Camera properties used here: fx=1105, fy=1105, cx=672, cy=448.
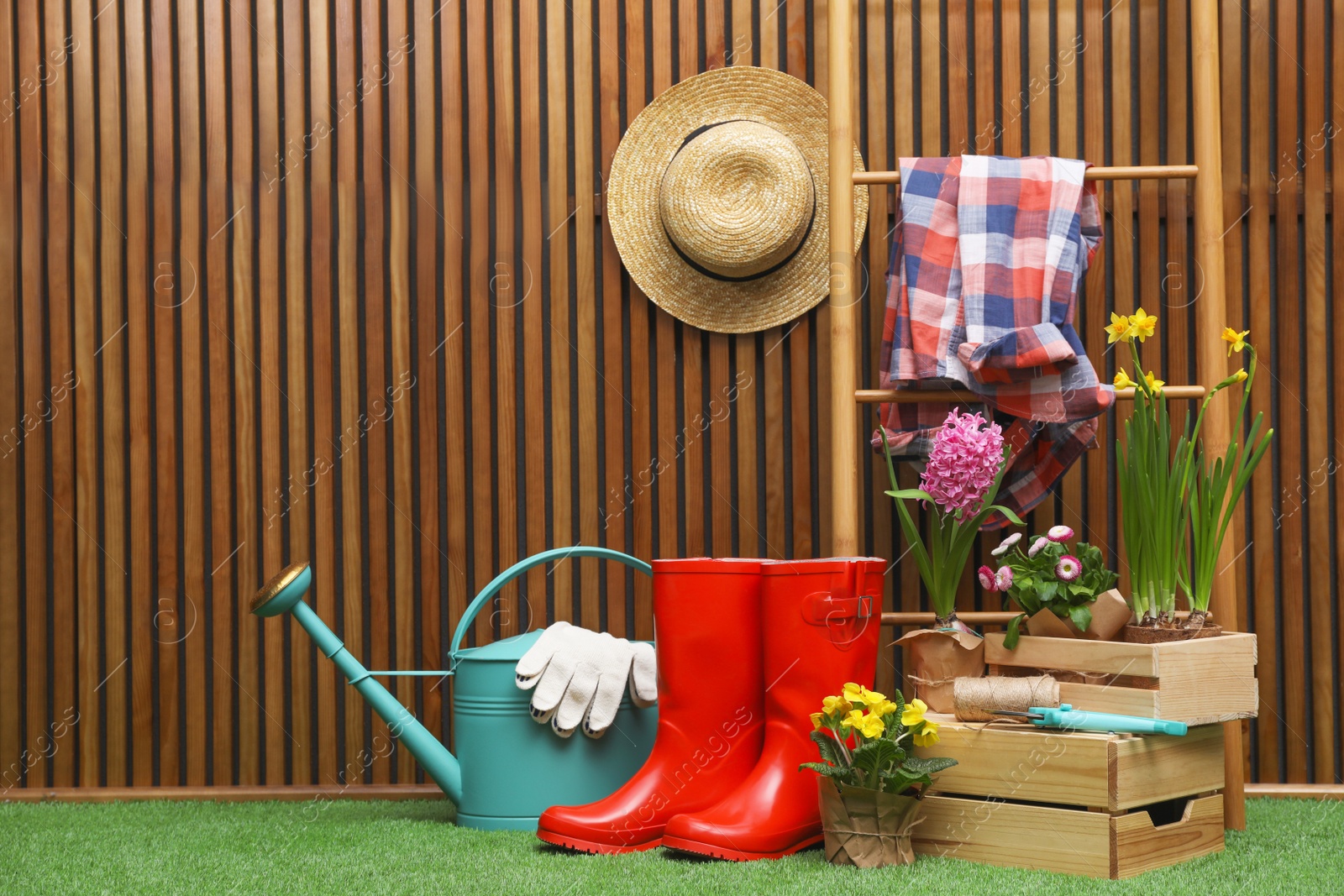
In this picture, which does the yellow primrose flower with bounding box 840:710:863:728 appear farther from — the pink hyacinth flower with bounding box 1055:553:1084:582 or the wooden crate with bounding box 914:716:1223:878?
Answer: the pink hyacinth flower with bounding box 1055:553:1084:582

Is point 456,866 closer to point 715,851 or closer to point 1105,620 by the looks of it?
point 715,851

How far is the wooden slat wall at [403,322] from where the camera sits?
2.32 m

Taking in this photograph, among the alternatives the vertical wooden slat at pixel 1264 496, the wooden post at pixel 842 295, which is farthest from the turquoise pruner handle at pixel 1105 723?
the vertical wooden slat at pixel 1264 496

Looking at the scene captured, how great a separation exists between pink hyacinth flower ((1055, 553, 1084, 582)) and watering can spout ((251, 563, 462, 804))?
1073mm

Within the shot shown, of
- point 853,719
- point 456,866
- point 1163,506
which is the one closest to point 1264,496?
point 1163,506

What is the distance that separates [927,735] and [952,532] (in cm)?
40

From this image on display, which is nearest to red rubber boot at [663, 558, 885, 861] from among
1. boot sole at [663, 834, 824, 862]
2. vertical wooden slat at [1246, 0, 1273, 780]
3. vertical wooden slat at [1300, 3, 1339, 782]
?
boot sole at [663, 834, 824, 862]

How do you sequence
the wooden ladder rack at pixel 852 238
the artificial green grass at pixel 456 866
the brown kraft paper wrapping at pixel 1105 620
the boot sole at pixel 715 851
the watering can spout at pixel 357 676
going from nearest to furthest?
1. the artificial green grass at pixel 456 866
2. the boot sole at pixel 715 851
3. the brown kraft paper wrapping at pixel 1105 620
4. the watering can spout at pixel 357 676
5. the wooden ladder rack at pixel 852 238

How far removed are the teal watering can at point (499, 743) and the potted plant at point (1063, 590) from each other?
2.21 feet

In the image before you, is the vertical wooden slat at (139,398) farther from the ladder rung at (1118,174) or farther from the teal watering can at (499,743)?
the ladder rung at (1118,174)

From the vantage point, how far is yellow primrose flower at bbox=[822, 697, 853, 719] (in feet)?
5.24

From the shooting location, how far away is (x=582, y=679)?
189 cm

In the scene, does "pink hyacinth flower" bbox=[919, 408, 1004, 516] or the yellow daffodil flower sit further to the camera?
"pink hyacinth flower" bbox=[919, 408, 1004, 516]

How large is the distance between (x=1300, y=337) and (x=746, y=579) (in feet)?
4.48
